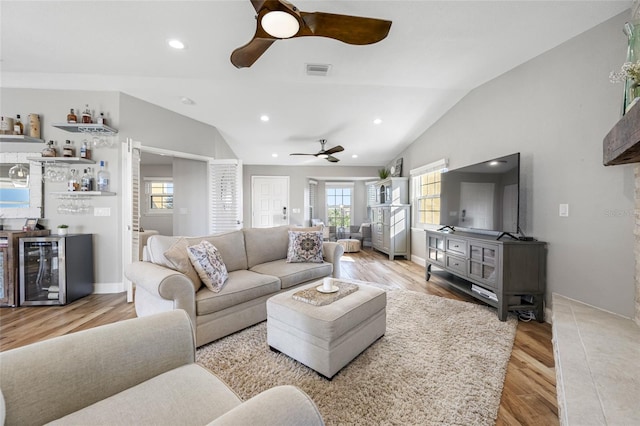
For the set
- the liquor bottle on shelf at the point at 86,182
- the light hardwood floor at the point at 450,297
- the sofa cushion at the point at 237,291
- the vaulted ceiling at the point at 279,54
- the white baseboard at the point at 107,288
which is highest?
the vaulted ceiling at the point at 279,54

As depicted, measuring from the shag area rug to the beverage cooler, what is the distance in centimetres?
233

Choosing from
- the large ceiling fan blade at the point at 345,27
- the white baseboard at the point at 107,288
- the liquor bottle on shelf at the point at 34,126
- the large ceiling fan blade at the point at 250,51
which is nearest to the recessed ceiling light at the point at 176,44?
the large ceiling fan blade at the point at 250,51

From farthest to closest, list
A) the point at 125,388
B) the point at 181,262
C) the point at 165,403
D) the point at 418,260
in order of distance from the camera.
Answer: the point at 418,260
the point at 181,262
the point at 125,388
the point at 165,403

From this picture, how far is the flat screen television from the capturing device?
8.98 feet

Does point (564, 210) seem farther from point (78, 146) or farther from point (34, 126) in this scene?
point (34, 126)

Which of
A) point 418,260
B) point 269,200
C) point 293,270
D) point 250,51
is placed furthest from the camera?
point 269,200

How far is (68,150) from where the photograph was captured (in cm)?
327

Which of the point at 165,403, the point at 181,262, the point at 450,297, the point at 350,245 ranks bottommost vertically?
the point at 450,297

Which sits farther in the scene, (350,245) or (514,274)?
(350,245)

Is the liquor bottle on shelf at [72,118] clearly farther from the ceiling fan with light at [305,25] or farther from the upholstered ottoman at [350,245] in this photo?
the upholstered ottoman at [350,245]

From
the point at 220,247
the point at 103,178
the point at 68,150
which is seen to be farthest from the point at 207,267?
the point at 68,150

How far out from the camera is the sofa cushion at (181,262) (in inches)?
84.4

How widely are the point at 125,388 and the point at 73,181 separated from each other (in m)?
3.59

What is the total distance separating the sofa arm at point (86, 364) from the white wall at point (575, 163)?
3232mm
